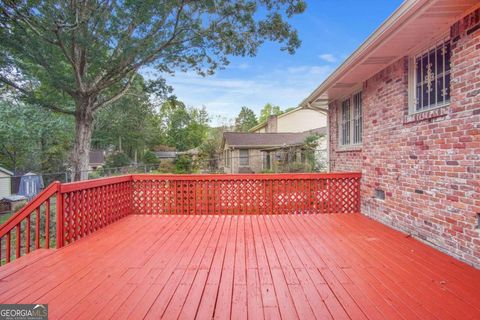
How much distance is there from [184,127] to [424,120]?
137ft

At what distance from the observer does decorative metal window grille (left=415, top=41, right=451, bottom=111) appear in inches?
131

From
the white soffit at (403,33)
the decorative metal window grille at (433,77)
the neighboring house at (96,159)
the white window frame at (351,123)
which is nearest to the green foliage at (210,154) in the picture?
the white window frame at (351,123)

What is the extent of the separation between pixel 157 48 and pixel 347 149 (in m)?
7.20

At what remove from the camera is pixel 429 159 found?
3477 millimetres

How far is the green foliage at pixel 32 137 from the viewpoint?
14.8 metres

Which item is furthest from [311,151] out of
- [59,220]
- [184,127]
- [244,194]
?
[184,127]

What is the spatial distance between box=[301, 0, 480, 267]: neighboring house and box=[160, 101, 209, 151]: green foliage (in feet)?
122

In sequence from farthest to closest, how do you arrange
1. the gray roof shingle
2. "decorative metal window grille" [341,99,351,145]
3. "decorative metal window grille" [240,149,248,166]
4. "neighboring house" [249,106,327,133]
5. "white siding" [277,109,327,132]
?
"white siding" [277,109,327,132] < "neighboring house" [249,106,327,133] < "decorative metal window grille" [240,149,248,166] < the gray roof shingle < "decorative metal window grille" [341,99,351,145]

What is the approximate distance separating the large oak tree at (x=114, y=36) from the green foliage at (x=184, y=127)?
30811 mm

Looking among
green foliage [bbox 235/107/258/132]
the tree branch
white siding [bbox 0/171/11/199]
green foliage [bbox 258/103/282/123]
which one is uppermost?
green foliage [bbox 258/103/282/123]

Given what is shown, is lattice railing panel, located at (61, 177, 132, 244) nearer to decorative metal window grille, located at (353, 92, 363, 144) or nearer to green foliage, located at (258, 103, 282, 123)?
decorative metal window grille, located at (353, 92, 363, 144)

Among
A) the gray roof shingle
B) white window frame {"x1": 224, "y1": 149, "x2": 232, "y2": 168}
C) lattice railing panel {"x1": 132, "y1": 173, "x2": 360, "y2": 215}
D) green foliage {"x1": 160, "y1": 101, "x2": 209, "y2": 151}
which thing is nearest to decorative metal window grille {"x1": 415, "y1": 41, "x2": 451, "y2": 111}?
lattice railing panel {"x1": 132, "y1": 173, "x2": 360, "y2": 215}

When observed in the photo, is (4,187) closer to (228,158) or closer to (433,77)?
(228,158)

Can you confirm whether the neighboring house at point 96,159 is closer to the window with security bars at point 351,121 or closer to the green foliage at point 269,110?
the window with security bars at point 351,121
